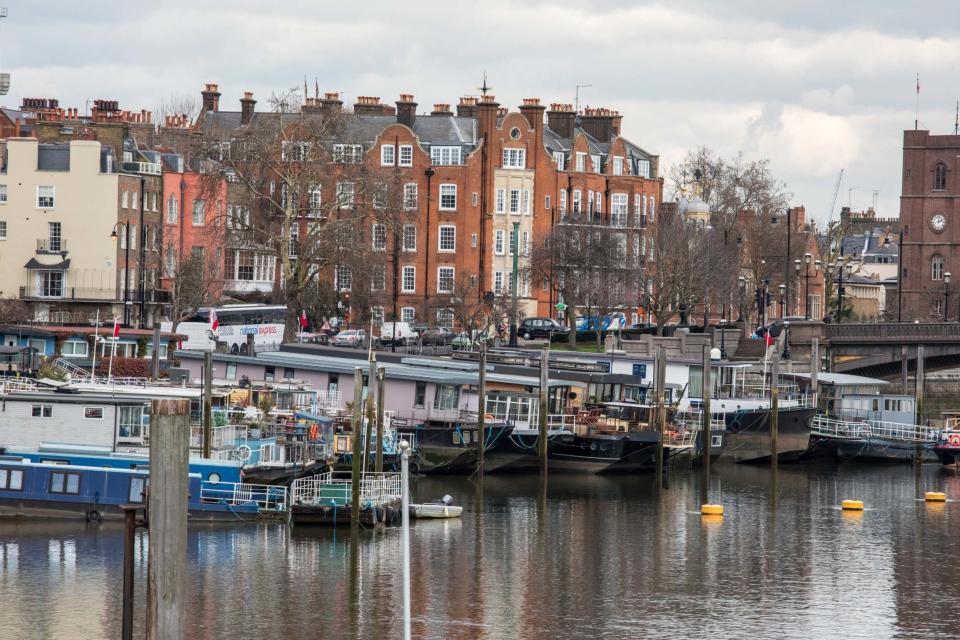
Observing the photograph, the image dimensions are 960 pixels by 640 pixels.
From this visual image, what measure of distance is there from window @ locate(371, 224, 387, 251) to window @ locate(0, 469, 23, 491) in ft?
197

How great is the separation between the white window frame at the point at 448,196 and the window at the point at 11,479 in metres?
69.0

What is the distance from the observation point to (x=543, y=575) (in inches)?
1948

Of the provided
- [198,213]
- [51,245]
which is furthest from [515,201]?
[51,245]

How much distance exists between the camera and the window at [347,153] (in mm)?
95688

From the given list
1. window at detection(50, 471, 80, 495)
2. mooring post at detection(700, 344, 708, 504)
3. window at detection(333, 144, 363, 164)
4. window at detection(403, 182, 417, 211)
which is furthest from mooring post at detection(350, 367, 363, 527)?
window at detection(403, 182, 417, 211)

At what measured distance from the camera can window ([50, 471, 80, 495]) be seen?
53.3 m

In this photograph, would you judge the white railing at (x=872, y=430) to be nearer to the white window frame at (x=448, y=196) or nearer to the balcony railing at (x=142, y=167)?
the balcony railing at (x=142, y=167)

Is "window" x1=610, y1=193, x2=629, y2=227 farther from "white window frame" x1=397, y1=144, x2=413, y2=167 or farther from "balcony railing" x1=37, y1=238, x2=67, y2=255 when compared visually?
"balcony railing" x1=37, y1=238, x2=67, y2=255

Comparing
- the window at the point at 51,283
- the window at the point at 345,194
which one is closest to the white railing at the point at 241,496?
the window at the point at 345,194

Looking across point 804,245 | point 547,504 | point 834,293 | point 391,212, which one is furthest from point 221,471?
point 834,293

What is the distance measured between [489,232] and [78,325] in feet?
119

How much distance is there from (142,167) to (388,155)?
22.8 metres

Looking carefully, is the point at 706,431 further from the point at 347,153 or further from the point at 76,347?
the point at 347,153

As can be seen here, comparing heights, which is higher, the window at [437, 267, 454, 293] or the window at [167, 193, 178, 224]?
the window at [167, 193, 178, 224]
